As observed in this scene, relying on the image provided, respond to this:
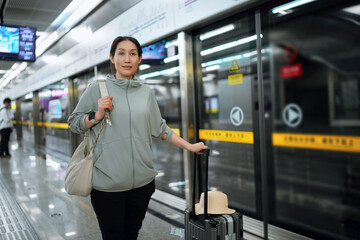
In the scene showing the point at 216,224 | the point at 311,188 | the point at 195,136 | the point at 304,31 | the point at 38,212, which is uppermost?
the point at 304,31

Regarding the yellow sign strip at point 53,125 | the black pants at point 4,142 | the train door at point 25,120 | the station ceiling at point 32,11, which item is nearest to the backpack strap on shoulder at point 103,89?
the station ceiling at point 32,11

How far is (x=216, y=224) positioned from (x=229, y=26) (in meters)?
2.09

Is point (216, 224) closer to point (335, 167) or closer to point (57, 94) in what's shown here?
point (335, 167)

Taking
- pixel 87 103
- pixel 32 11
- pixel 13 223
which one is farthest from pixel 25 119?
pixel 87 103

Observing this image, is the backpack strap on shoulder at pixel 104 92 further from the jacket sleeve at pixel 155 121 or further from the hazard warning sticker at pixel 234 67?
the hazard warning sticker at pixel 234 67

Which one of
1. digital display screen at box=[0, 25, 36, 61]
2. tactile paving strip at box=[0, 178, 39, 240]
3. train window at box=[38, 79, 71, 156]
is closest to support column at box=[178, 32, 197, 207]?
tactile paving strip at box=[0, 178, 39, 240]

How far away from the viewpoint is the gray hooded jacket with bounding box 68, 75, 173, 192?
149 centimetres

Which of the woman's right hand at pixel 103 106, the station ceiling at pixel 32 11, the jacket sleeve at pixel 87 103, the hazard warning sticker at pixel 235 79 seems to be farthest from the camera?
the station ceiling at pixel 32 11

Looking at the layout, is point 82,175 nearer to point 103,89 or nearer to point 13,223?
point 103,89

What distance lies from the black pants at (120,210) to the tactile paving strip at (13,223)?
5.53ft

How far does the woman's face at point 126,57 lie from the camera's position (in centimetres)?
154

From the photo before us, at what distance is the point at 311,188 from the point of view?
5715 mm

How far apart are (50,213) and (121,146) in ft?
8.55

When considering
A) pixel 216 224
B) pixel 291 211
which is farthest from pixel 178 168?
pixel 216 224
